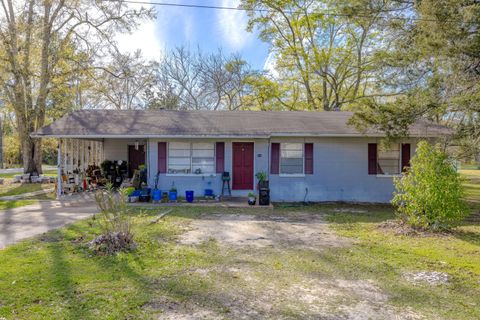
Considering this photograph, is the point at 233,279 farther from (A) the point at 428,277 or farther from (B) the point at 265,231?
(B) the point at 265,231

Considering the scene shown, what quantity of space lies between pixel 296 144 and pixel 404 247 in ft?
21.5

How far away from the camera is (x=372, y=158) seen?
1248 cm

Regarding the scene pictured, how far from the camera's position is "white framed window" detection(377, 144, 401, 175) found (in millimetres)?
12562

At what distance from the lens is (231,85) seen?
91.6 ft

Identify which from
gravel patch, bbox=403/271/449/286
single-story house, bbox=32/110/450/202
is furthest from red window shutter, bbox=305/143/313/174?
gravel patch, bbox=403/271/449/286

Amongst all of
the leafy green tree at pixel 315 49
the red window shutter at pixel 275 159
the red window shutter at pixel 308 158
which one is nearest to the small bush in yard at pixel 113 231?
the red window shutter at pixel 275 159

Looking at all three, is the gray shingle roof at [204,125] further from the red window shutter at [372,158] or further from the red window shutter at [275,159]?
the red window shutter at [372,158]

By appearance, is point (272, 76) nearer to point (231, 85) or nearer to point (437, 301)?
point (231, 85)

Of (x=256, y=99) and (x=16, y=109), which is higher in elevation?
(x=256, y=99)

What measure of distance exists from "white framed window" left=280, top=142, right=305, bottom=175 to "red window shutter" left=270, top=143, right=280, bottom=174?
118 mm

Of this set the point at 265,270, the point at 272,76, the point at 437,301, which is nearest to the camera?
the point at 437,301

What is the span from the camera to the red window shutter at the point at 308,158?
12453 millimetres

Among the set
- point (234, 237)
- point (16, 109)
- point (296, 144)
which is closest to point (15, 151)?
point (16, 109)

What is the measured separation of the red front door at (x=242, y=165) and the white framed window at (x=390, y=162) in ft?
15.8
